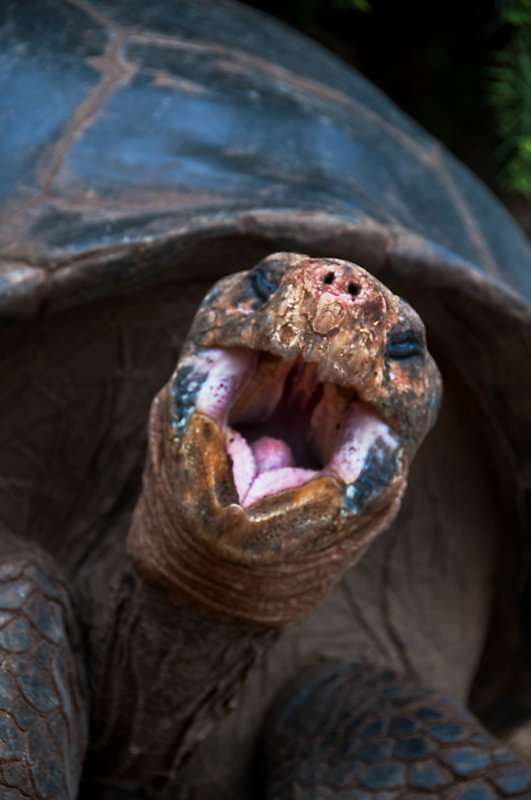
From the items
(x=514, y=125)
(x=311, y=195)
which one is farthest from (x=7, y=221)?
(x=514, y=125)

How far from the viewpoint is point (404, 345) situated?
1590mm

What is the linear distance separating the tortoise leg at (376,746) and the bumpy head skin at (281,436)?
1.46 feet

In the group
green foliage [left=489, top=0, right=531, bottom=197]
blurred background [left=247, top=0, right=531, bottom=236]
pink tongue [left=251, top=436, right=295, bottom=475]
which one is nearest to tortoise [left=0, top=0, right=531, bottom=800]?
pink tongue [left=251, top=436, right=295, bottom=475]

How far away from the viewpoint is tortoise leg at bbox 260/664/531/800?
1858 mm

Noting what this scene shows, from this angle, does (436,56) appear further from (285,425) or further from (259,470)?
(259,470)

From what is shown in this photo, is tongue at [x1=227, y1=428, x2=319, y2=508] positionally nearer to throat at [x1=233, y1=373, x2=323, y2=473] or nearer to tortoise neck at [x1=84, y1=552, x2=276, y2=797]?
throat at [x1=233, y1=373, x2=323, y2=473]

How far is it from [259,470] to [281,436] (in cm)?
16

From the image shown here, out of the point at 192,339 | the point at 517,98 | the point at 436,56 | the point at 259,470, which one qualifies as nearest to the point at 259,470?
the point at 259,470

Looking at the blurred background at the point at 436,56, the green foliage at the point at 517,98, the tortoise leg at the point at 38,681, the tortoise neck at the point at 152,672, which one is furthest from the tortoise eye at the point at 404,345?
the blurred background at the point at 436,56

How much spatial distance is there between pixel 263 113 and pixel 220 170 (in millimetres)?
246

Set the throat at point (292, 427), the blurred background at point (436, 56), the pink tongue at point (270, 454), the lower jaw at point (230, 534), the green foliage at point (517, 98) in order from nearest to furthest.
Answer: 1. the lower jaw at point (230, 534)
2. the pink tongue at point (270, 454)
3. the throat at point (292, 427)
4. the green foliage at point (517, 98)
5. the blurred background at point (436, 56)

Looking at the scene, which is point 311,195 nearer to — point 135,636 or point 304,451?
point 304,451

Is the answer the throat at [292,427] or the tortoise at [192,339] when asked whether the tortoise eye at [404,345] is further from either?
the throat at [292,427]

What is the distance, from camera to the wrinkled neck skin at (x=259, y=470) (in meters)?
1.46
